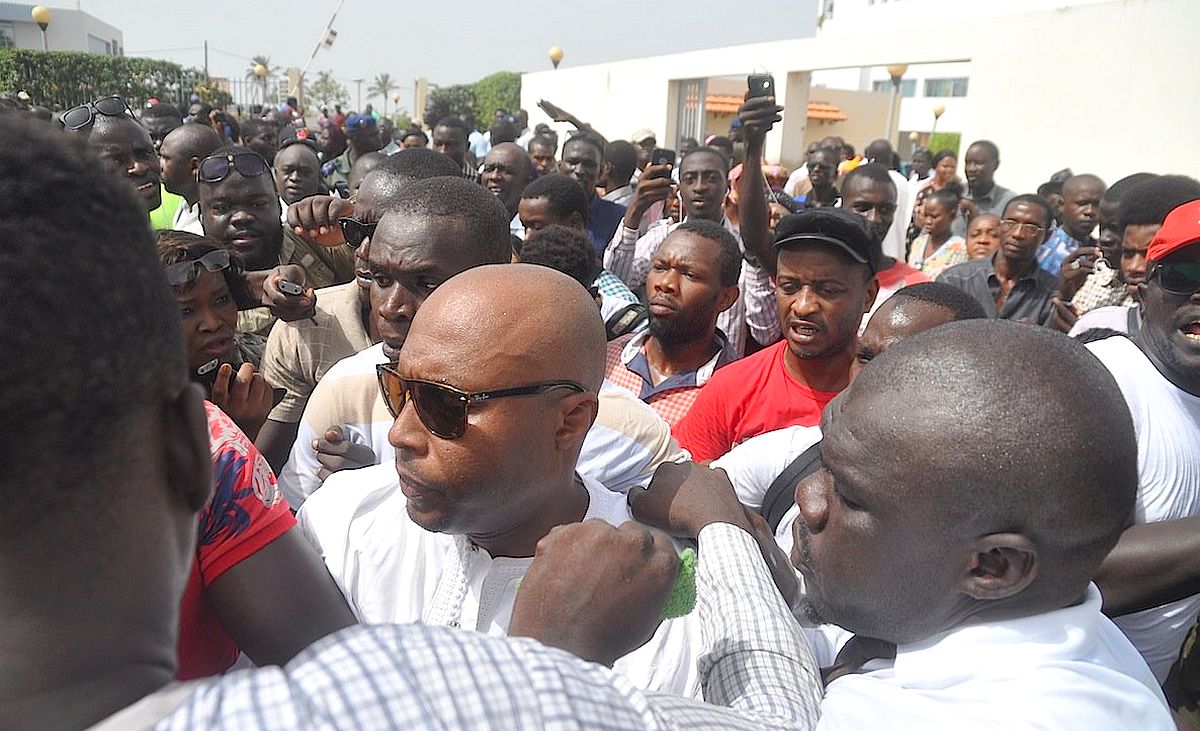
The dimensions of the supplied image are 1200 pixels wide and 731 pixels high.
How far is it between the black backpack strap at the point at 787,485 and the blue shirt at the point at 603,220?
426 cm

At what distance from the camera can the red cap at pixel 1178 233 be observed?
2379 millimetres

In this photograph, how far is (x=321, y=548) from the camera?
70.1 inches

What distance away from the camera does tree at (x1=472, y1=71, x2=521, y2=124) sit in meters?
48.4

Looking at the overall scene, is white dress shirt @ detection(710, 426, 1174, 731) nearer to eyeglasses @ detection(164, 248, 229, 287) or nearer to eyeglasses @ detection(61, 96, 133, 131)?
eyeglasses @ detection(164, 248, 229, 287)

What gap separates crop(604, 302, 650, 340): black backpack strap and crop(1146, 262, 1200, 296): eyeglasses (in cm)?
190

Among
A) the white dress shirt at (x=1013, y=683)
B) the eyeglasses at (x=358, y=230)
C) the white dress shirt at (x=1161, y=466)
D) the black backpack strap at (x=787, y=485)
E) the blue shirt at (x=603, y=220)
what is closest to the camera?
the white dress shirt at (x=1013, y=683)

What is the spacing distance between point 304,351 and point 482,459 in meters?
1.70

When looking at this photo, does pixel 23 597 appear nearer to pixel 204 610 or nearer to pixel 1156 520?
pixel 204 610

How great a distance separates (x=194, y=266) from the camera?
2.57 metres

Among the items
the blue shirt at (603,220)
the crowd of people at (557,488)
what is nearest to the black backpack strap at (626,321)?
the crowd of people at (557,488)

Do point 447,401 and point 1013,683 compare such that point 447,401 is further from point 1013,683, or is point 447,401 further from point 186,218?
point 186,218

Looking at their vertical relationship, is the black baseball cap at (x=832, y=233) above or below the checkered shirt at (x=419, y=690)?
above

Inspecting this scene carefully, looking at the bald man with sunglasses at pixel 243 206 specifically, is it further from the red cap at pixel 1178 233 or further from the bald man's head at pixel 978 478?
the red cap at pixel 1178 233

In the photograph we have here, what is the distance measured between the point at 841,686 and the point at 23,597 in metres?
1.08
